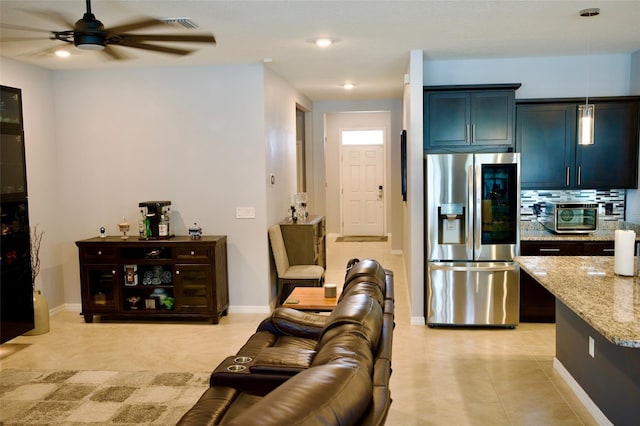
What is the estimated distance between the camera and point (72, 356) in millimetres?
4516

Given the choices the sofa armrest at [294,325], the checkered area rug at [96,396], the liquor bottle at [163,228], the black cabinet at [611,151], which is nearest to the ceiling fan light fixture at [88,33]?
the sofa armrest at [294,325]

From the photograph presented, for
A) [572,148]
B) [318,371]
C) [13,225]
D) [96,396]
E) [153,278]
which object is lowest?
[96,396]

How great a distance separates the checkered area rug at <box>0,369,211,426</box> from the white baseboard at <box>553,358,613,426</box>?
8.25 feet

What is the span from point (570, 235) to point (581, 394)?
2.05 meters

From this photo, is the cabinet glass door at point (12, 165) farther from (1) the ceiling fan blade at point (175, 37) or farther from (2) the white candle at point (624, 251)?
(2) the white candle at point (624, 251)

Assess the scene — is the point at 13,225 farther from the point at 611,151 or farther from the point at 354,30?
the point at 611,151

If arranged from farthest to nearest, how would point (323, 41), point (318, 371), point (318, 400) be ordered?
point (323, 41)
point (318, 371)
point (318, 400)

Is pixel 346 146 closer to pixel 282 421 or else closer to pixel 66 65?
pixel 66 65

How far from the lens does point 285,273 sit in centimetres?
580

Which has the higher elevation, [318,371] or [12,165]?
[12,165]

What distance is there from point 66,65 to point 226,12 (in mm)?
2631

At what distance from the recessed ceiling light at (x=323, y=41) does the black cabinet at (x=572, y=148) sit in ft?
6.79

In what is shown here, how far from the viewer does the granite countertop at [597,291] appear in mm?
2184

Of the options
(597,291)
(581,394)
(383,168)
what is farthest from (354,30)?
(383,168)
